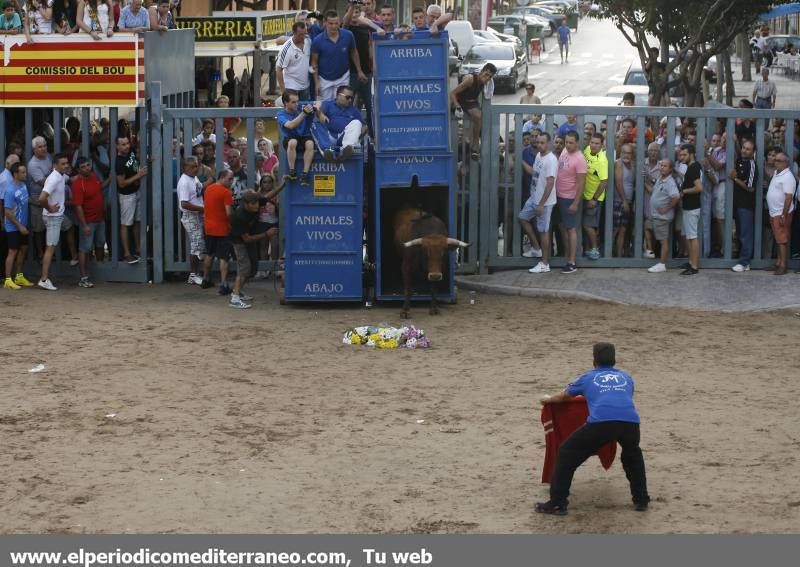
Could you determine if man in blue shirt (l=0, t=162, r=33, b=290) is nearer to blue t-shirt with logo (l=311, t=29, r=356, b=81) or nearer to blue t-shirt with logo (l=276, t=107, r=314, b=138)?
blue t-shirt with logo (l=276, t=107, r=314, b=138)

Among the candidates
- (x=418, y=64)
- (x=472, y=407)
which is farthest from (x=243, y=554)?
(x=418, y=64)

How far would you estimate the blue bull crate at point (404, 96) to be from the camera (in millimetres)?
18422

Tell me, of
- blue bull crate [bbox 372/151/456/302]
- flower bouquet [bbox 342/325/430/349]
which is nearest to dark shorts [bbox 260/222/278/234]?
blue bull crate [bbox 372/151/456/302]

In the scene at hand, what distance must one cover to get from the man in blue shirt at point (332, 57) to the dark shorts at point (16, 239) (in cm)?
436

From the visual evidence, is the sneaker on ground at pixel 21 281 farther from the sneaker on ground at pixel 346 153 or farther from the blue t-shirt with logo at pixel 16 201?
the sneaker on ground at pixel 346 153

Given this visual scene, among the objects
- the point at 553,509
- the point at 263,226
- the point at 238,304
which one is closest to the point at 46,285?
the point at 238,304

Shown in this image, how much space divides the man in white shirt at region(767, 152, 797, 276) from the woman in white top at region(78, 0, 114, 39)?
9.07 metres

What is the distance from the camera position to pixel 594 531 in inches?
397

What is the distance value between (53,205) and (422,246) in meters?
4.97

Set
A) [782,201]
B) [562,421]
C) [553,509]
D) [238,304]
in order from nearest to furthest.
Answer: [553,509], [562,421], [238,304], [782,201]

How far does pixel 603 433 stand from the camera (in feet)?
33.7

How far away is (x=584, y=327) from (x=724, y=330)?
165cm

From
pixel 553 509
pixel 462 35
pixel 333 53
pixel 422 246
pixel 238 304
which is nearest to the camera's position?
pixel 553 509

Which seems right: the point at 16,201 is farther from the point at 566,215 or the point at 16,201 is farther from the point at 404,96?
the point at 566,215
